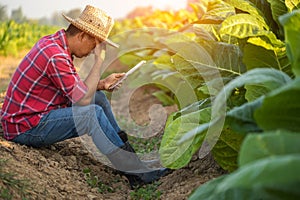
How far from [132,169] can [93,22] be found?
1029 millimetres

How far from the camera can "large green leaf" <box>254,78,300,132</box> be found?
1952mm

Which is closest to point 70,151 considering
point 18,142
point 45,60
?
point 18,142

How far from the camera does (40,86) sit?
145 inches

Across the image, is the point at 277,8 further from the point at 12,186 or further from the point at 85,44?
the point at 12,186

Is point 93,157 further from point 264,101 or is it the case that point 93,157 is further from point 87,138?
point 264,101

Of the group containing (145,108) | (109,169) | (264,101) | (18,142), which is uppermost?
(264,101)

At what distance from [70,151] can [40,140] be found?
0.41 meters

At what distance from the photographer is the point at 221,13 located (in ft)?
12.7

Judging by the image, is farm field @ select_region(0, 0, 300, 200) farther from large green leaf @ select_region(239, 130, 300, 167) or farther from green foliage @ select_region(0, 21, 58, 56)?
green foliage @ select_region(0, 21, 58, 56)

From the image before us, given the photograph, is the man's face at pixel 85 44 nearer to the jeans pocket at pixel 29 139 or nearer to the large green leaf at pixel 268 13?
the jeans pocket at pixel 29 139

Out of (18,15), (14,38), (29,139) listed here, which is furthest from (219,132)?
(18,15)

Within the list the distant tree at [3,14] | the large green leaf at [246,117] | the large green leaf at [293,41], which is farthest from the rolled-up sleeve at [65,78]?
the distant tree at [3,14]

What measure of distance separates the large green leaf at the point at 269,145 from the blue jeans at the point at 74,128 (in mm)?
2020

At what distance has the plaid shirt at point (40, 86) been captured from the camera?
11.7 feet
